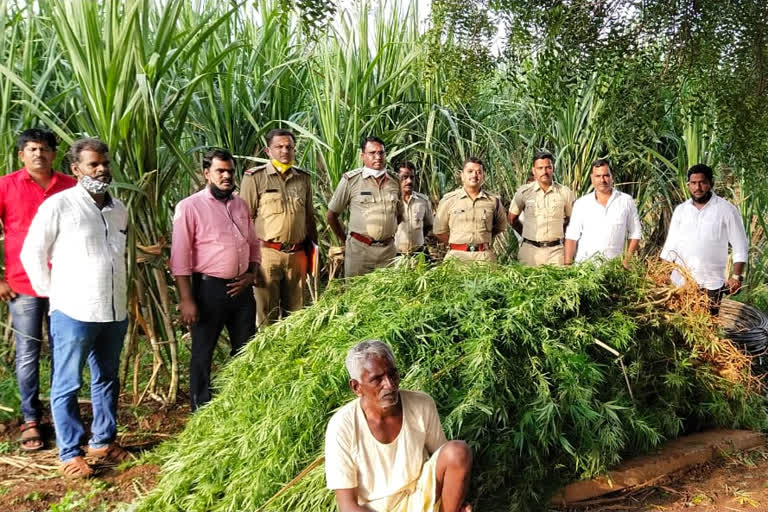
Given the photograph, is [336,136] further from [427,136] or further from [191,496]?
[191,496]

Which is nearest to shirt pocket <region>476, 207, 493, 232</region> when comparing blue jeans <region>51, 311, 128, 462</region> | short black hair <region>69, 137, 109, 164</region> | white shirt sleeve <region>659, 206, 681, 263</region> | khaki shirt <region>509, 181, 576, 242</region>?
khaki shirt <region>509, 181, 576, 242</region>

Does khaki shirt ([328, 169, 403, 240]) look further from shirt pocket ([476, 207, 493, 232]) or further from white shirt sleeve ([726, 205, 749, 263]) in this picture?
white shirt sleeve ([726, 205, 749, 263])

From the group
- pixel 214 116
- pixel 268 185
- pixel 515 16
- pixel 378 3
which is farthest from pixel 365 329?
pixel 378 3

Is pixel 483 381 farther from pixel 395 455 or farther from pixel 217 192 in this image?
pixel 217 192

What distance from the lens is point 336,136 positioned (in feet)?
18.0

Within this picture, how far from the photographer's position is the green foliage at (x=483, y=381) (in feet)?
9.36

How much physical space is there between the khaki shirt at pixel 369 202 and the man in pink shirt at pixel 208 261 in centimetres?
118

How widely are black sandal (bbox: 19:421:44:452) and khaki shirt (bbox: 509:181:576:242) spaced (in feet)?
11.7

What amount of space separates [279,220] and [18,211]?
1.52 m

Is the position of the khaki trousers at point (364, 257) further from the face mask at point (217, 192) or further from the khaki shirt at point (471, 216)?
the face mask at point (217, 192)

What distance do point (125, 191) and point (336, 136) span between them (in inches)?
75.7

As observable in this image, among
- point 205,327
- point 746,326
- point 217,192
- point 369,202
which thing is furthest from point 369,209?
point 746,326

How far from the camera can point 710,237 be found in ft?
16.4

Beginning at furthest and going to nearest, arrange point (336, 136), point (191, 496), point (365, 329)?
point (336, 136) < point (365, 329) < point (191, 496)
